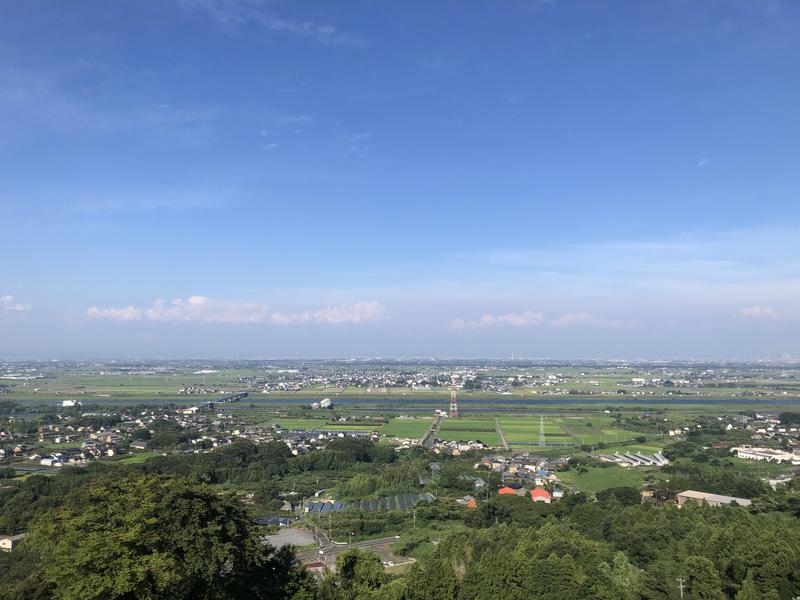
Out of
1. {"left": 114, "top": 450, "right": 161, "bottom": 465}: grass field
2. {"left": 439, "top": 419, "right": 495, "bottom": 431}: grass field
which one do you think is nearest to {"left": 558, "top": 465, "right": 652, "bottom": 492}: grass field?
{"left": 439, "top": 419, "right": 495, "bottom": 431}: grass field

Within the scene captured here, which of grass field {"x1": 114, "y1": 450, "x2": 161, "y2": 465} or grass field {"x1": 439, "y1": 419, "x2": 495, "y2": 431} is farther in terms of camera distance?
grass field {"x1": 439, "y1": 419, "x2": 495, "y2": 431}

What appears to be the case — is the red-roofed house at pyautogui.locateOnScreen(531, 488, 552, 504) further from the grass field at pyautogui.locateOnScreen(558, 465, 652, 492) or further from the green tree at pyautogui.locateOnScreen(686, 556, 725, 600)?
the green tree at pyautogui.locateOnScreen(686, 556, 725, 600)

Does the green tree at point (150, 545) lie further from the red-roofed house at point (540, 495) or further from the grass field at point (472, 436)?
the grass field at point (472, 436)

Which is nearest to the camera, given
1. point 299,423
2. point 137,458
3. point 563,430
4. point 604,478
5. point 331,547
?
point 331,547

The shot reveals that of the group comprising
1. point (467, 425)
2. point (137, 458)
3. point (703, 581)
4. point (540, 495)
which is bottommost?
point (467, 425)

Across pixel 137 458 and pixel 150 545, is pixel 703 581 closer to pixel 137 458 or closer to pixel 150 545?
pixel 150 545

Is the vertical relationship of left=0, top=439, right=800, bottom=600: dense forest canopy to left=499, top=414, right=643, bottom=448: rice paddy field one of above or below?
above

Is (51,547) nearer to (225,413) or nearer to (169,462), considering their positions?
(169,462)

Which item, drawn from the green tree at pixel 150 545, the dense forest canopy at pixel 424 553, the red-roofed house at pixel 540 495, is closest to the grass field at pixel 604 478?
the red-roofed house at pixel 540 495

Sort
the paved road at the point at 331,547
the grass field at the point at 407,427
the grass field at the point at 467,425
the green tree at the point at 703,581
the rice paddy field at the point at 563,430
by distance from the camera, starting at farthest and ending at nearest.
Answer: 1. the grass field at the point at 467,425
2. the grass field at the point at 407,427
3. the rice paddy field at the point at 563,430
4. the paved road at the point at 331,547
5. the green tree at the point at 703,581

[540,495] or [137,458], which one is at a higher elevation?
[540,495]

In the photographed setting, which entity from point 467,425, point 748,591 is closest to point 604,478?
point 748,591

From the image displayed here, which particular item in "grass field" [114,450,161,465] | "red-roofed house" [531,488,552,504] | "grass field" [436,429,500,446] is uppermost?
"red-roofed house" [531,488,552,504]
